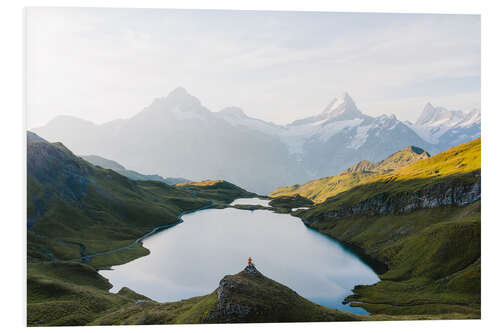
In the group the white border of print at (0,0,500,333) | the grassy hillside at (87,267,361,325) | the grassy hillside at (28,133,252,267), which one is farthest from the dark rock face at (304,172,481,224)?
the grassy hillside at (28,133,252,267)

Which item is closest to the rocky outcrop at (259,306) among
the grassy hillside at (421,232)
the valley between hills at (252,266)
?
the valley between hills at (252,266)

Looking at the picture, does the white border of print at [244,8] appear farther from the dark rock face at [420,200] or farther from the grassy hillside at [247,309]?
the dark rock face at [420,200]

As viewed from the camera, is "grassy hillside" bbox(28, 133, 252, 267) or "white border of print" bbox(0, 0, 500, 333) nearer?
"white border of print" bbox(0, 0, 500, 333)

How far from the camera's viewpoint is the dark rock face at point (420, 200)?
281ft

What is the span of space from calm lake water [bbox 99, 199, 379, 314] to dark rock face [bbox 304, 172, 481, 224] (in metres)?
17.2

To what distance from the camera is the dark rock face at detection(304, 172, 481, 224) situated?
85.7 m

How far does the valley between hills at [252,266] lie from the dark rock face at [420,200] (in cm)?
32

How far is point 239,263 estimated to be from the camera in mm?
82562

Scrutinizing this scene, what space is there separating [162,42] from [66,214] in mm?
92591

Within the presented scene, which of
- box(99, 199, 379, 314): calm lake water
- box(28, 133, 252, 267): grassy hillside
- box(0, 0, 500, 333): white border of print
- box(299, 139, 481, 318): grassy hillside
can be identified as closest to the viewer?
box(0, 0, 500, 333): white border of print

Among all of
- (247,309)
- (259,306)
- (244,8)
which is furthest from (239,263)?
(244,8)

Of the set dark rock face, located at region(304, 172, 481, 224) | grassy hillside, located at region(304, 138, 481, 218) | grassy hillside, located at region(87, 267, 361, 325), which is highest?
grassy hillside, located at region(304, 138, 481, 218)

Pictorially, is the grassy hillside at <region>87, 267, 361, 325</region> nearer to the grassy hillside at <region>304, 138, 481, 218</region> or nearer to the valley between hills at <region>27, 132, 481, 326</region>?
the valley between hills at <region>27, 132, 481, 326</region>

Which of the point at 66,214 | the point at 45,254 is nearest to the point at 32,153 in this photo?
the point at 66,214
